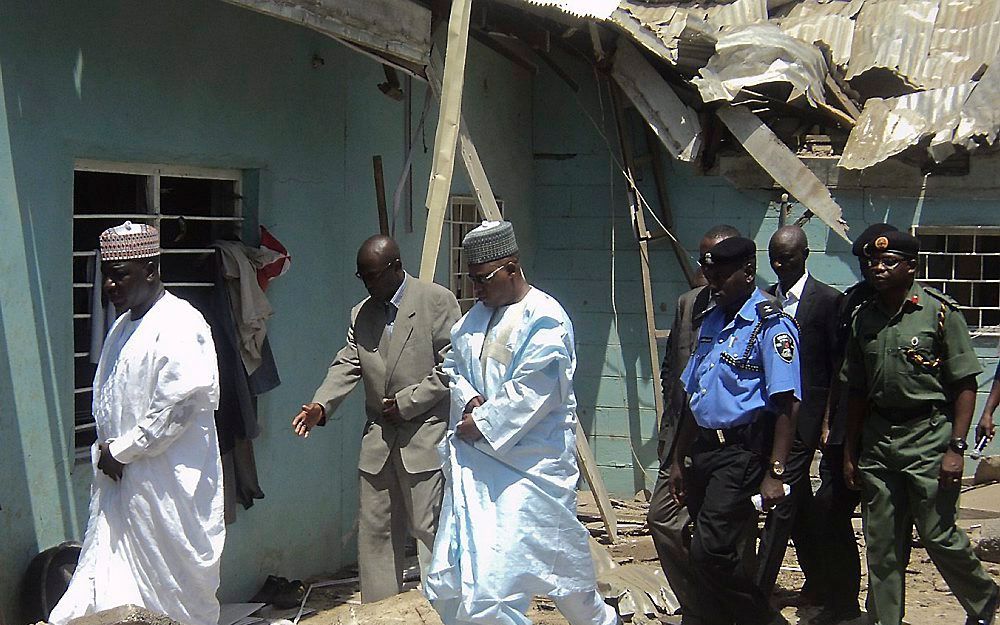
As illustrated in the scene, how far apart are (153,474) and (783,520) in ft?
9.53

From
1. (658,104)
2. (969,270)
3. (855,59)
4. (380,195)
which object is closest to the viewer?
(380,195)

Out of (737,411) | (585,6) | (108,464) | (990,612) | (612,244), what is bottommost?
(990,612)

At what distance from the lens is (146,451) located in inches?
186

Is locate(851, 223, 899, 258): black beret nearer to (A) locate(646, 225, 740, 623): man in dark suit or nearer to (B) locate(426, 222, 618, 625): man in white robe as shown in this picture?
(A) locate(646, 225, 740, 623): man in dark suit

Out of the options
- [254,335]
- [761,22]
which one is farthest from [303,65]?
[761,22]

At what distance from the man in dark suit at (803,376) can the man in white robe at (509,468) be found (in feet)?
4.37

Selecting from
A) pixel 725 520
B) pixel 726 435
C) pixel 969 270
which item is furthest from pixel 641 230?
pixel 725 520

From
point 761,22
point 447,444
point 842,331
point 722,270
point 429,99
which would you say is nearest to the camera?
point 447,444

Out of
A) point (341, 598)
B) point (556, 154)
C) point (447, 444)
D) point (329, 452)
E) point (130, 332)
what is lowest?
point (341, 598)

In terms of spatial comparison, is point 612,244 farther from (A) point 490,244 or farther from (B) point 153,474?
(B) point 153,474

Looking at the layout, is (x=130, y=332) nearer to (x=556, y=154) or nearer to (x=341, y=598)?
(x=341, y=598)

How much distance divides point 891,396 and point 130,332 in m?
3.25

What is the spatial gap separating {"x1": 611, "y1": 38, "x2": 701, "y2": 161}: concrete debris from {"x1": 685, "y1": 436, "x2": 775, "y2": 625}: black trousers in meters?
4.42

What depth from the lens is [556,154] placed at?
11.0m
